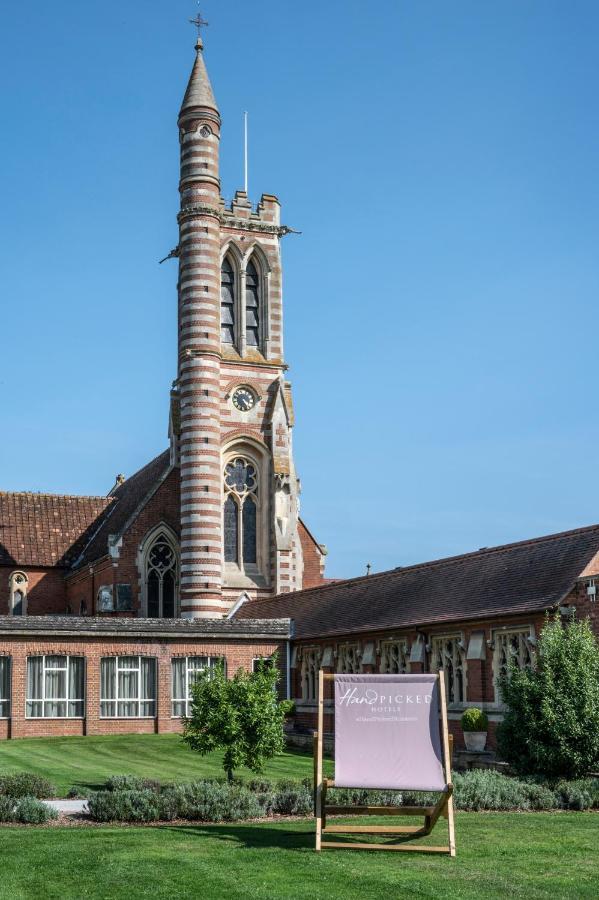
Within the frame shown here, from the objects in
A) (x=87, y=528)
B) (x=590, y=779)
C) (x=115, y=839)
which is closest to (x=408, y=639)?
(x=590, y=779)

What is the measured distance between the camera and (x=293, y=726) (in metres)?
36.3

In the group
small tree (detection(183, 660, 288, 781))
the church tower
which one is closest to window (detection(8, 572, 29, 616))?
the church tower

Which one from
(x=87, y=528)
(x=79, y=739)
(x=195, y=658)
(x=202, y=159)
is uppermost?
(x=202, y=159)

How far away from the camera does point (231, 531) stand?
47.2m

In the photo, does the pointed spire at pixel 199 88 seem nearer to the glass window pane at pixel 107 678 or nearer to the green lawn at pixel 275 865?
the glass window pane at pixel 107 678

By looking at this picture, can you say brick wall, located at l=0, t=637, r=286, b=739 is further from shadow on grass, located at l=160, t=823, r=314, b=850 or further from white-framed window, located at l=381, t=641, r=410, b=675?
shadow on grass, located at l=160, t=823, r=314, b=850

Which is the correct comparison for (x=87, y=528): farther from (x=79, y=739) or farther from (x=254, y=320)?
(x=79, y=739)

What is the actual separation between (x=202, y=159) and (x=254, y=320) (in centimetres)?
720

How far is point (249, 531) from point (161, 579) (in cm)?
413

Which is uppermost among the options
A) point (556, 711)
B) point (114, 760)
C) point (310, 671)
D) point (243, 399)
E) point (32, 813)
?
point (243, 399)

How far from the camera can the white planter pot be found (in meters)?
25.6

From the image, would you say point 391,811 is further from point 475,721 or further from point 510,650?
Result: point 510,650

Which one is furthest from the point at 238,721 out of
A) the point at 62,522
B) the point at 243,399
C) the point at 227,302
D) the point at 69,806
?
the point at 62,522

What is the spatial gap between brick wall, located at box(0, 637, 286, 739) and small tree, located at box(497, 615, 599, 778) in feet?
48.0
